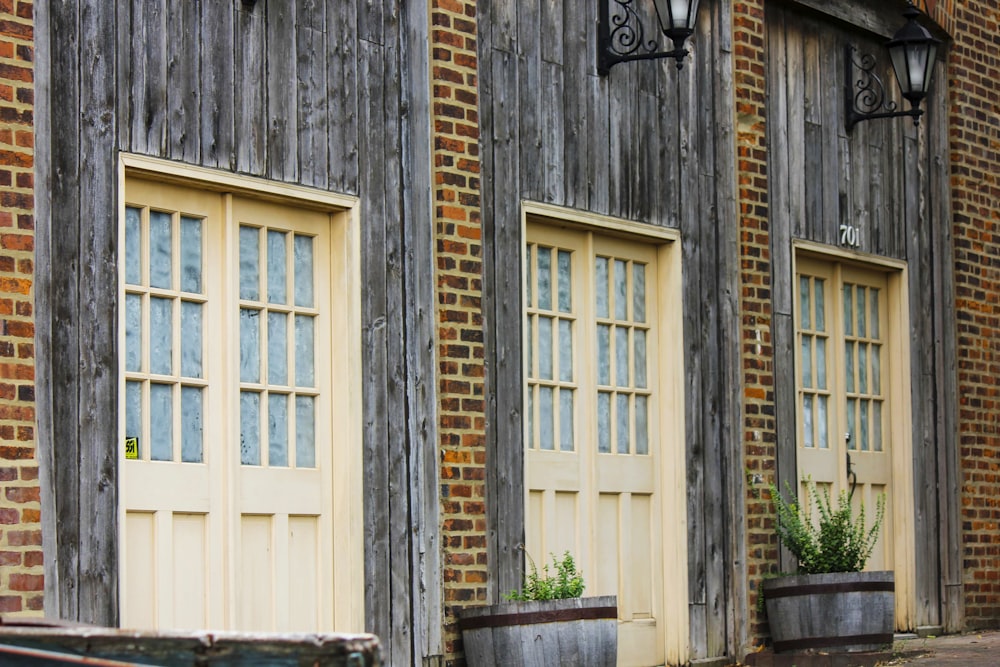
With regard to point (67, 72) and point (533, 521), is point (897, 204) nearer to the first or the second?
point (533, 521)

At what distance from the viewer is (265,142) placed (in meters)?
8.08

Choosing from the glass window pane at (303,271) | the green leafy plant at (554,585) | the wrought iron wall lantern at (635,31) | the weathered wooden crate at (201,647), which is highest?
the wrought iron wall lantern at (635,31)

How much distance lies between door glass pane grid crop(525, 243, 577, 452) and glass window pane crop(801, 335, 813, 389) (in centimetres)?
247

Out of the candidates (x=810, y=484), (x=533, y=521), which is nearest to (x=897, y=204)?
(x=810, y=484)

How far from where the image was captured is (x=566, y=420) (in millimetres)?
9836

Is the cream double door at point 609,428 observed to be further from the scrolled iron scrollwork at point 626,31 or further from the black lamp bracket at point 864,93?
the black lamp bracket at point 864,93

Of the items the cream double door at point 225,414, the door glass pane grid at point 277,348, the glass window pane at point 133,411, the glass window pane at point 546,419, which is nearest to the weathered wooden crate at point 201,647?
the cream double door at point 225,414

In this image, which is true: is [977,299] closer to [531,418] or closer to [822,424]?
[822,424]

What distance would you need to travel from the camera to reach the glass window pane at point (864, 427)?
1228 cm

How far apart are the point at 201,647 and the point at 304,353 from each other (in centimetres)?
456

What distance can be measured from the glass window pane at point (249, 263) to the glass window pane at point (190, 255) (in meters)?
0.27

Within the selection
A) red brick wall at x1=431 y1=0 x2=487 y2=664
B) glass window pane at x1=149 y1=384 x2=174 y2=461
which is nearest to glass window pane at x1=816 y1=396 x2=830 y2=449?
red brick wall at x1=431 y1=0 x2=487 y2=664

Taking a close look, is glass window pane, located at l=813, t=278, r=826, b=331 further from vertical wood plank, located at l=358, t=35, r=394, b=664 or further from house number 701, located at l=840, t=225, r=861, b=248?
vertical wood plank, located at l=358, t=35, r=394, b=664

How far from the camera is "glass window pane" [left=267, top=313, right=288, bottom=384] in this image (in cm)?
822
